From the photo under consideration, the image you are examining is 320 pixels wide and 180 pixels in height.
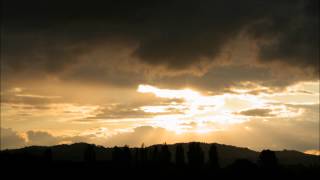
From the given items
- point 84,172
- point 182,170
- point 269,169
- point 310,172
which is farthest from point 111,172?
point 310,172

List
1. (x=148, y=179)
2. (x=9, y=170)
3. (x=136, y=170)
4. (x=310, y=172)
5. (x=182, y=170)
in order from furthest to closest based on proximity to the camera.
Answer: (x=310, y=172) → (x=182, y=170) → (x=136, y=170) → (x=148, y=179) → (x=9, y=170)

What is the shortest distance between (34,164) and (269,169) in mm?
97655

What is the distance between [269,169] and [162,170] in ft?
153

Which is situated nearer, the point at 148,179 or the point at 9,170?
the point at 9,170

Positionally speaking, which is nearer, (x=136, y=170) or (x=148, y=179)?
(x=148, y=179)

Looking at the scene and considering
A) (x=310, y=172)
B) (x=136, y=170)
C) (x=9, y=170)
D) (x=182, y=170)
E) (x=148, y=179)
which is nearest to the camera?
(x=9, y=170)

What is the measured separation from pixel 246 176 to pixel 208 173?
18.0 metres

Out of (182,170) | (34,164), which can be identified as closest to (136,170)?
(182,170)

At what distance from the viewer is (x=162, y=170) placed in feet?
550

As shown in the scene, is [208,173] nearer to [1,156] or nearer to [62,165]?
[62,165]

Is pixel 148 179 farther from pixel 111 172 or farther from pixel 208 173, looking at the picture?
pixel 208 173

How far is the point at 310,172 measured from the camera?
188 meters

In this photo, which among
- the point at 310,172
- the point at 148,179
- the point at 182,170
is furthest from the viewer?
the point at 310,172

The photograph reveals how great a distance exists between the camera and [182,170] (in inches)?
6880
